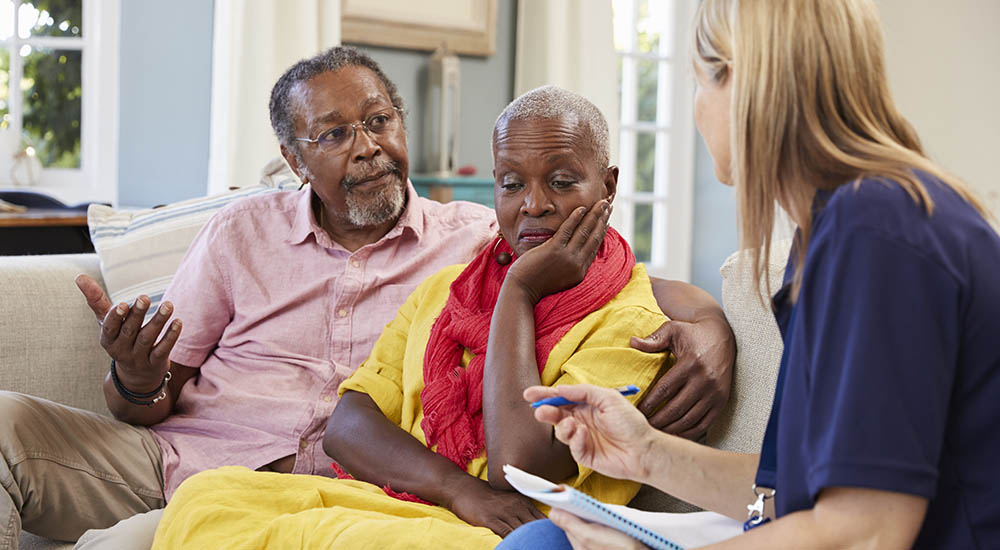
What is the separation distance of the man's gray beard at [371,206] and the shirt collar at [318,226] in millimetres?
33

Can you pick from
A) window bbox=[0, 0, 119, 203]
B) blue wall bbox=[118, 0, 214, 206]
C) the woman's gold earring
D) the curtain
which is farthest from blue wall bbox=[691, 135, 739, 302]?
the woman's gold earring

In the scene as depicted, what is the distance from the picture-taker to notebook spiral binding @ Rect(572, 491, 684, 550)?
95cm

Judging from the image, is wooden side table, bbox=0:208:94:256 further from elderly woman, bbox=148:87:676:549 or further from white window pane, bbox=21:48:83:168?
elderly woman, bbox=148:87:676:549

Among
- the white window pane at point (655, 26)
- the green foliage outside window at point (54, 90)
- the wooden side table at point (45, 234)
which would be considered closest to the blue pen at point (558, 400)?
the wooden side table at point (45, 234)

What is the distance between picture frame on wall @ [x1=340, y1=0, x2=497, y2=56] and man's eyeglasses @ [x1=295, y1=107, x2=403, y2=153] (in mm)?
2070

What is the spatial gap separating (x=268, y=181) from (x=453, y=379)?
111 centimetres

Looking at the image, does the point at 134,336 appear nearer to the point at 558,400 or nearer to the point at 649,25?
the point at 558,400

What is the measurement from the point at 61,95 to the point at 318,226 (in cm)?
224

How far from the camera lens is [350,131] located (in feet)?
6.82

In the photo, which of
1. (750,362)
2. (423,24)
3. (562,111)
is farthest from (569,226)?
(423,24)

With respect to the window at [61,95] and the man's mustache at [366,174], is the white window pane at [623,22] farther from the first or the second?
the man's mustache at [366,174]

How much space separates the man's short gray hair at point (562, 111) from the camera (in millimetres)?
1517

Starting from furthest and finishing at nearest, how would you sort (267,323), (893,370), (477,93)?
(477,93)
(267,323)
(893,370)

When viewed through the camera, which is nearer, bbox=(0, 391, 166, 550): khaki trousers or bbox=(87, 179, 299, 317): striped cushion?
bbox=(0, 391, 166, 550): khaki trousers
